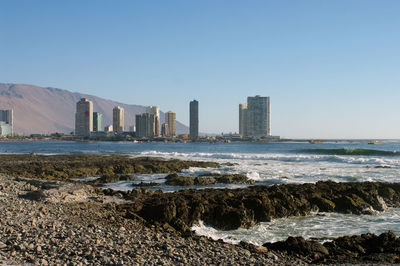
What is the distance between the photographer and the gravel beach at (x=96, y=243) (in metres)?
7.00

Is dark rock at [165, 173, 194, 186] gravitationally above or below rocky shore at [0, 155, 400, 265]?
below

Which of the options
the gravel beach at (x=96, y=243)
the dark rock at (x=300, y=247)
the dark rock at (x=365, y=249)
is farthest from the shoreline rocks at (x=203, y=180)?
the dark rock at (x=365, y=249)

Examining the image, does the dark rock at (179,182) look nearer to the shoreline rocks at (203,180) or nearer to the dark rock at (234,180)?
the shoreline rocks at (203,180)

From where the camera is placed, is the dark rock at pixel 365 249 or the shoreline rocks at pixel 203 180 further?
the shoreline rocks at pixel 203 180

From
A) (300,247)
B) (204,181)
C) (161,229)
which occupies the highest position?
(161,229)

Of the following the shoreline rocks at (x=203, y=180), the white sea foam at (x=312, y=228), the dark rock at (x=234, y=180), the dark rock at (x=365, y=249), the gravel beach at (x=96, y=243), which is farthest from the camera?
the dark rock at (x=234, y=180)

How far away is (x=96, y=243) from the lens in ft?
25.7

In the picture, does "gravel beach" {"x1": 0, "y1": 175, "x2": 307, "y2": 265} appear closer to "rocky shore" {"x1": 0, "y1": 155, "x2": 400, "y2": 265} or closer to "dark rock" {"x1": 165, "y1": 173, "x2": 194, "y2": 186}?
"rocky shore" {"x1": 0, "y1": 155, "x2": 400, "y2": 265}

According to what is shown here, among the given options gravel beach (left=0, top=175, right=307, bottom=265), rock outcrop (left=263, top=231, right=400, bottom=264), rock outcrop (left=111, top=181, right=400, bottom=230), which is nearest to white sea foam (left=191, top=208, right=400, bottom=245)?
rock outcrop (left=111, top=181, right=400, bottom=230)

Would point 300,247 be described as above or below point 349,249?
above

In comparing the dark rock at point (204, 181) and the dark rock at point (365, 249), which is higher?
the dark rock at point (365, 249)

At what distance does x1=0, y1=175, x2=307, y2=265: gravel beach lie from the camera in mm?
A: 6996

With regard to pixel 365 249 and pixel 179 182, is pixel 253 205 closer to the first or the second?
pixel 365 249

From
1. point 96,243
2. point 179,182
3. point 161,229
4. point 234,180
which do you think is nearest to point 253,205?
point 161,229
